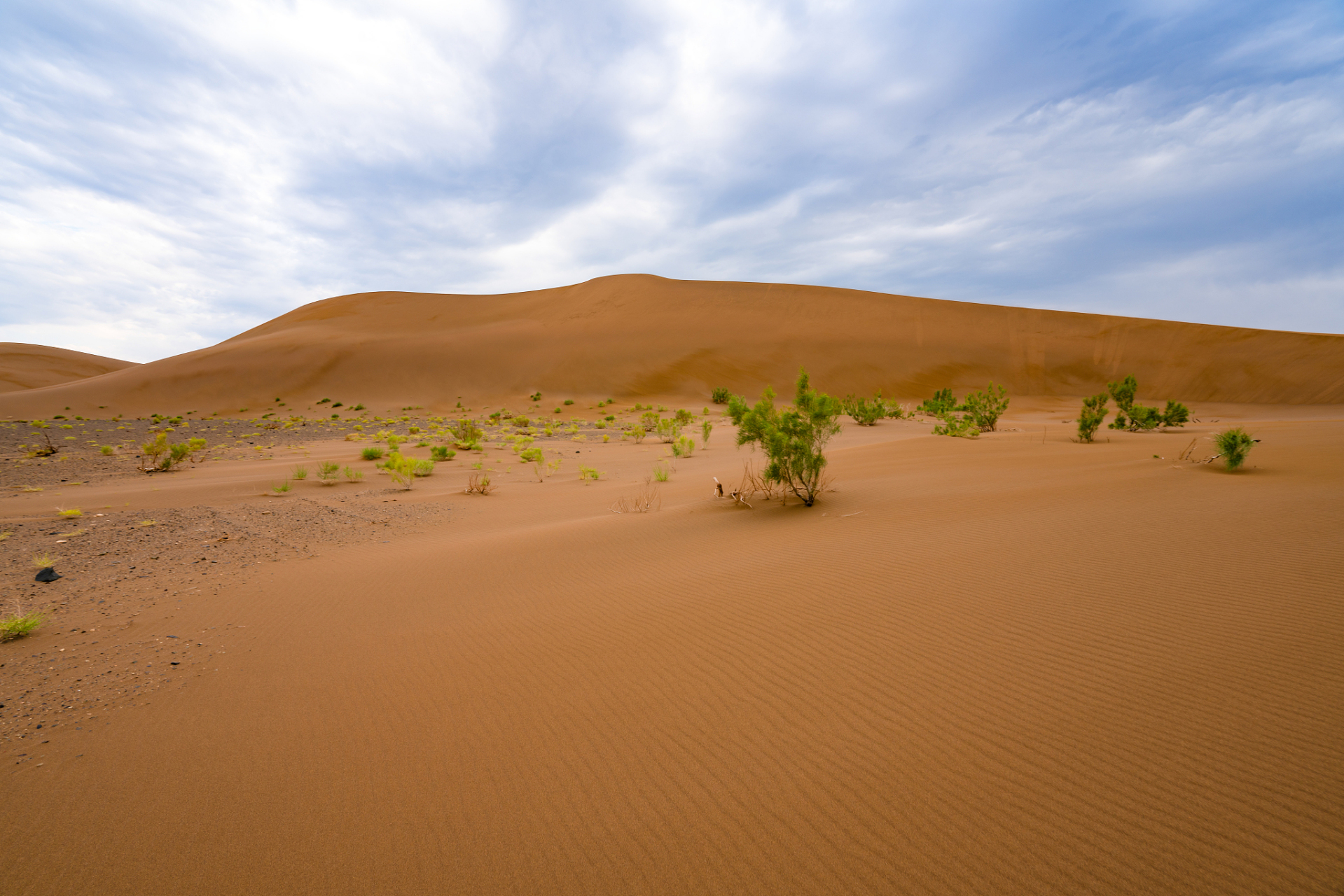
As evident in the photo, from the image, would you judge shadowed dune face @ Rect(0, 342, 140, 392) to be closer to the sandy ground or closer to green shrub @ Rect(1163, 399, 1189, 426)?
the sandy ground

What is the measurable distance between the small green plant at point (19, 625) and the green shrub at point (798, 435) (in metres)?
6.81

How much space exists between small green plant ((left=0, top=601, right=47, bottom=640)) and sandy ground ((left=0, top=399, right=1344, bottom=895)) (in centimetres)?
11

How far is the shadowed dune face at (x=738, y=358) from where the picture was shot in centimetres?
4600

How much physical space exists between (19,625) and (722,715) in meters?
4.86

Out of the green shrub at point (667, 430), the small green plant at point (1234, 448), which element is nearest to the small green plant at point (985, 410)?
the green shrub at point (667, 430)

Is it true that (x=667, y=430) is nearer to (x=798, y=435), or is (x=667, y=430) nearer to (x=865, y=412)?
(x=865, y=412)

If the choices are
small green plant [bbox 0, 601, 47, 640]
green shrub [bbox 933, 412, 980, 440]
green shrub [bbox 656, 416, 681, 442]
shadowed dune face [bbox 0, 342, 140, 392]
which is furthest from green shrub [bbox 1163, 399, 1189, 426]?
shadowed dune face [bbox 0, 342, 140, 392]

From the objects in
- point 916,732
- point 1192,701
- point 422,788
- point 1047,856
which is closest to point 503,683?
point 422,788

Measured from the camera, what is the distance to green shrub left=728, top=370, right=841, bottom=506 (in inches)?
299

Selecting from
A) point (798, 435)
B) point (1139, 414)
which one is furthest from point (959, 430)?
point (798, 435)

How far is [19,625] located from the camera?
406 cm

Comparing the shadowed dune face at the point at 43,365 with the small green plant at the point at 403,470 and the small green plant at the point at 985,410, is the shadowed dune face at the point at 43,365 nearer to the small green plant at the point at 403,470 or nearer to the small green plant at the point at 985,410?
the small green plant at the point at 403,470

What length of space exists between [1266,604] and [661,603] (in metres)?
3.76

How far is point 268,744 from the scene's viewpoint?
2.87 m
